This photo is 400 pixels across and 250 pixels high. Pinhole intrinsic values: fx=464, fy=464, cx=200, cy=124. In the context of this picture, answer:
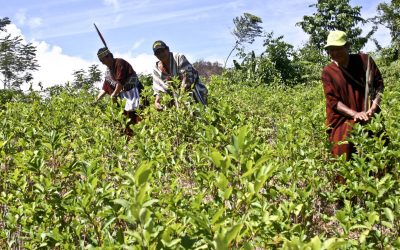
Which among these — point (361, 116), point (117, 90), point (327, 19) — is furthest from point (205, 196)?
point (327, 19)

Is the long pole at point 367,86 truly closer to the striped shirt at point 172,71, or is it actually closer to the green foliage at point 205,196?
the green foliage at point 205,196

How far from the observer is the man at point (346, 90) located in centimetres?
430

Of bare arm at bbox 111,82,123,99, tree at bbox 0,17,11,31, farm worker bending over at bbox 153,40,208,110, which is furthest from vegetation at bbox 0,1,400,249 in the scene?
tree at bbox 0,17,11,31

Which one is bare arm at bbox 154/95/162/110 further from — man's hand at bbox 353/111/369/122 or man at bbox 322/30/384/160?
man's hand at bbox 353/111/369/122

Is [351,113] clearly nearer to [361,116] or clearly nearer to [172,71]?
[361,116]

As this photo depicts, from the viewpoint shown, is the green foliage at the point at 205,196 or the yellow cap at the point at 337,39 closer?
the green foliage at the point at 205,196

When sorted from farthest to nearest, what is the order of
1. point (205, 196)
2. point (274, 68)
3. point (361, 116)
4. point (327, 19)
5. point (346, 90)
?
point (327, 19) < point (274, 68) < point (346, 90) < point (361, 116) < point (205, 196)

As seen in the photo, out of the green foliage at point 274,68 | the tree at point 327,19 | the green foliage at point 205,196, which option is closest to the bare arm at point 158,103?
the green foliage at point 205,196

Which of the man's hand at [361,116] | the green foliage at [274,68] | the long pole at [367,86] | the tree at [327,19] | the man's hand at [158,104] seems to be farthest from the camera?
the tree at [327,19]

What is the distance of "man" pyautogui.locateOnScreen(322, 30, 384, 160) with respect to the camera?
430cm

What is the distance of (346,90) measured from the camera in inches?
174

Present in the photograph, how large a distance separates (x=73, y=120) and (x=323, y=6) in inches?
966

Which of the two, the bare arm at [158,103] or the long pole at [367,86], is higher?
the bare arm at [158,103]

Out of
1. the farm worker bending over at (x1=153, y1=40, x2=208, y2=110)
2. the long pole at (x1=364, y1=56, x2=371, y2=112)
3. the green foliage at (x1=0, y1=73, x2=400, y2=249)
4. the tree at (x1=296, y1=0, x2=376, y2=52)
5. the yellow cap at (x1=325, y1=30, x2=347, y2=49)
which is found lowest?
the green foliage at (x1=0, y1=73, x2=400, y2=249)
